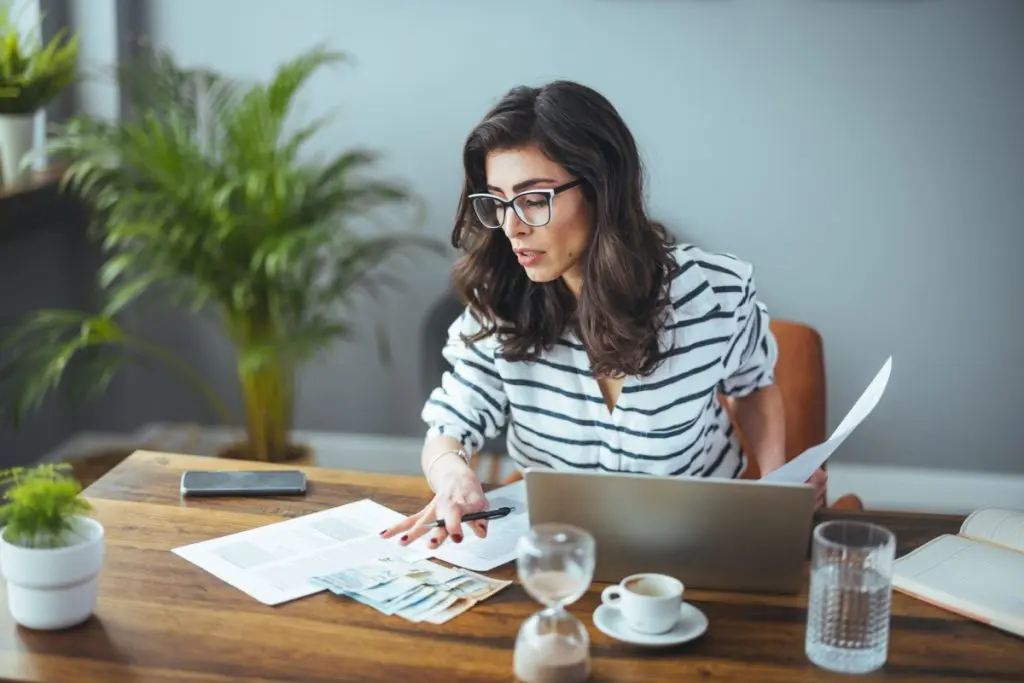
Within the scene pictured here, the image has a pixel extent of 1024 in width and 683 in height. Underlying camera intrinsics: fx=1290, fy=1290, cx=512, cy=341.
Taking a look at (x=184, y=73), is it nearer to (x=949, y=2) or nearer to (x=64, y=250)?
(x=64, y=250)

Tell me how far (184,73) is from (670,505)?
2.49 metres

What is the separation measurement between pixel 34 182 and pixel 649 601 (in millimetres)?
2625

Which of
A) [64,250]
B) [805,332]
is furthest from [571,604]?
[64,250]

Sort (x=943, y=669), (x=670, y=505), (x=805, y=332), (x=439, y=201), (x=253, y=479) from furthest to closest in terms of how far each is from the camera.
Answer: (x=439, y=201) < (x=805, y=332) < (x=253, y=479) < (x=670, y=505) < (x=943, y=669)

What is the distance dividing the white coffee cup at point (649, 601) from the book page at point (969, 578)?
1.12 ft

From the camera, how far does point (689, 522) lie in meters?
1.59

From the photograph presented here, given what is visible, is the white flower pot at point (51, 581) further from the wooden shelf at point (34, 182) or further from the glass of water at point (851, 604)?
the wooden shelf at point (34, 182)

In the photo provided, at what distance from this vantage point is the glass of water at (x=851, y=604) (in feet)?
4.74

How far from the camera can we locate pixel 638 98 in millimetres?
3691

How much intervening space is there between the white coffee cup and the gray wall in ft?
7.58

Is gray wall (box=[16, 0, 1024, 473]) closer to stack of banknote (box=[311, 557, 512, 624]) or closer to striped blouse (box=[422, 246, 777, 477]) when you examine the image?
striped blouse (box=[422, 246, 777, 477])

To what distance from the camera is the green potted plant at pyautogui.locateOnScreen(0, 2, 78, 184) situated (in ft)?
10.8

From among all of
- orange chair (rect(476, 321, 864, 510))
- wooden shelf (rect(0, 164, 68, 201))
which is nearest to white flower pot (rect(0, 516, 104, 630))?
orange chair (rect(476, 321, 864, 510))

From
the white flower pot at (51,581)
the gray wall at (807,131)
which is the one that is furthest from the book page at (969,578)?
the gray wall at (807,131)
